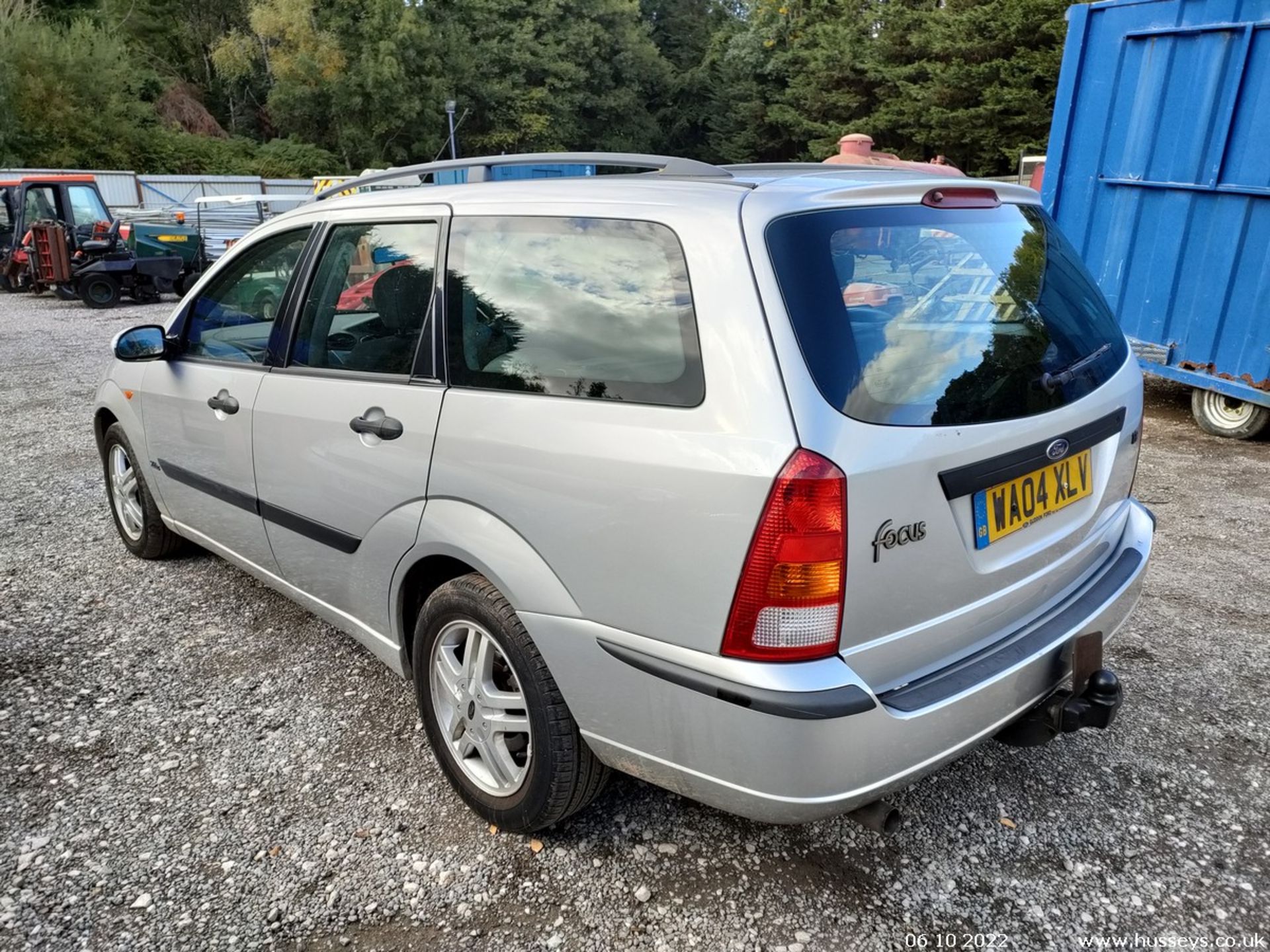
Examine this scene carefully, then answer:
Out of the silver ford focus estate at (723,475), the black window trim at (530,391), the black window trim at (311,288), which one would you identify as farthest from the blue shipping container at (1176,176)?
the black window trim at (311,288)

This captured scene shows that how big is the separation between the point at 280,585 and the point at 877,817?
7.27 feet

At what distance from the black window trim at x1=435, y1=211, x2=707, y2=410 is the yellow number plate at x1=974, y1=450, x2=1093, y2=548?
69 centimetres

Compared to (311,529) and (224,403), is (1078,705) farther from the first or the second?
(224,403)

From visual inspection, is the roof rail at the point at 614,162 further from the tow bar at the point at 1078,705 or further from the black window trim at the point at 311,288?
the tow bar at the point at 1078,705

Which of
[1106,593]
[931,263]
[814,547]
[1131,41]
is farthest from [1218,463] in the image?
[814,547]

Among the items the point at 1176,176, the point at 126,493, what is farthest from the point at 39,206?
the point at 1176,176

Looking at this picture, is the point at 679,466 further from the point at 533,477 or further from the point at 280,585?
the point at 280,585

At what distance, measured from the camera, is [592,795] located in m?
2.32

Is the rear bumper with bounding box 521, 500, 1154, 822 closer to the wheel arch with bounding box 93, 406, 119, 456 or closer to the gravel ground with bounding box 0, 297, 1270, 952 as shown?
the gravel ground with bounding box 0, 297, 1270, 952

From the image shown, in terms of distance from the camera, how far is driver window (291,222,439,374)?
8.46 ft

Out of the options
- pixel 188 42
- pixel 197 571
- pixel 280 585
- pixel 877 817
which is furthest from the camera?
pixel 188 42

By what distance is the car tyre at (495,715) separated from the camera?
2.22m

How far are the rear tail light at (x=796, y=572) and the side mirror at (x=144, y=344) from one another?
9.08 feet

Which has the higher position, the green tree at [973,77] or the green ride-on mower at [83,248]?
the green tree at [973,77]
